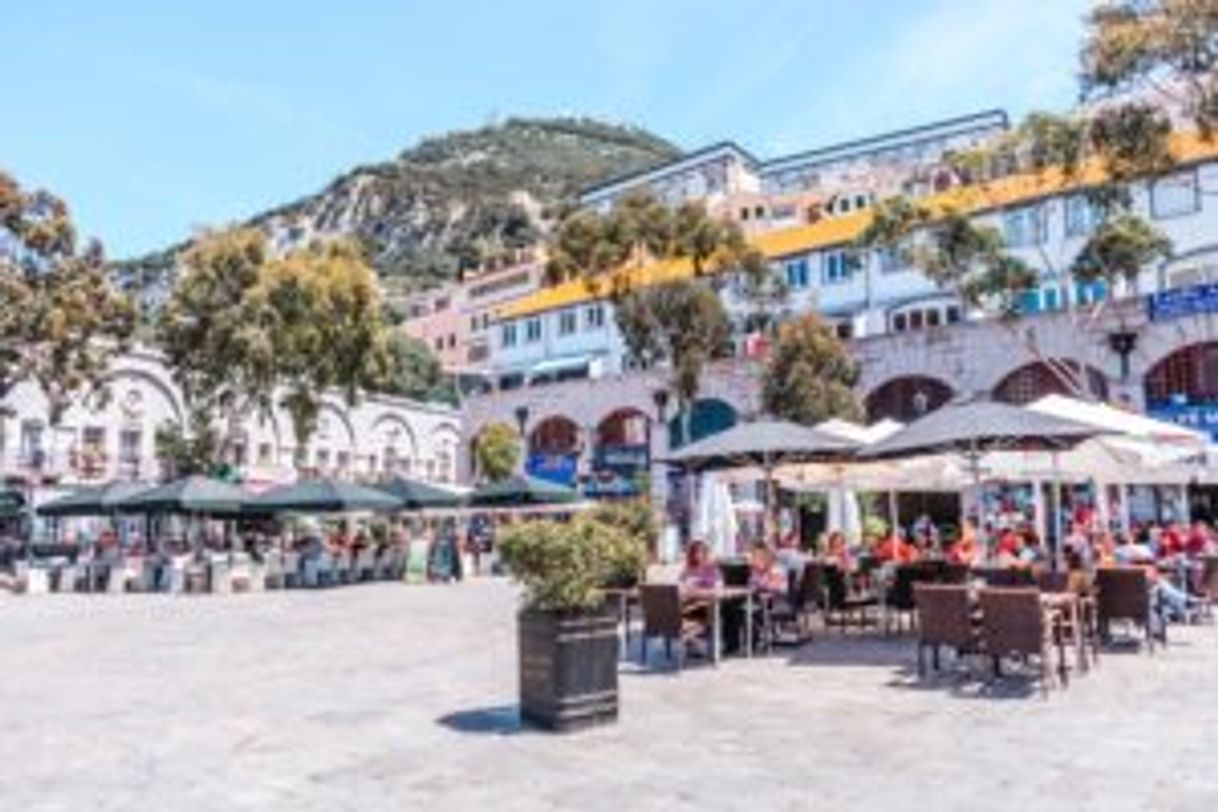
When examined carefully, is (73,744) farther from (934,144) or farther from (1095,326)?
(934,144)

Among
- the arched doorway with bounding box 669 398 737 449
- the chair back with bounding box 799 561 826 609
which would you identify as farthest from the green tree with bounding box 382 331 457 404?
the chair back with bounding box 799 561 826 609

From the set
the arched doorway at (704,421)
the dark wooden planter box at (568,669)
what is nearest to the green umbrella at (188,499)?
the arched doorway at (704,421)

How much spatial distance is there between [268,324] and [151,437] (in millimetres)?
17815

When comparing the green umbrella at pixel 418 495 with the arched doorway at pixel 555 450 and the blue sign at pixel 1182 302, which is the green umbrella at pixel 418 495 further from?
the blue sign at pixel 1182 302

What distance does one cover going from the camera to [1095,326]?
34.2m

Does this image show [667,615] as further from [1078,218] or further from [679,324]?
[1078,218]

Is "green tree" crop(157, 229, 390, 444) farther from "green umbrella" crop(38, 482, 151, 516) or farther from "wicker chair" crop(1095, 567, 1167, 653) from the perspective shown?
"wicker chair" crop(1095, 567, 1167, 653)

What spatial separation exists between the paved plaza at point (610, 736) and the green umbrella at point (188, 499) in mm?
12881

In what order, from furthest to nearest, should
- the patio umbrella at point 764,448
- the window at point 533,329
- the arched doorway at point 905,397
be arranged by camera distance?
the window at point 533,329
the arched doorway at point 905,397
the patio umbrella at point 764,448

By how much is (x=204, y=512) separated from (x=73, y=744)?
794 inches

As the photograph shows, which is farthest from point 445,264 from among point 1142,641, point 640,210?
point 1142,641

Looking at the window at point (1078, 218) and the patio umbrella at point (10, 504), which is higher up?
the window at point (1078, 218)

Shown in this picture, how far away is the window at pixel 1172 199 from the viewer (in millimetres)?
37500

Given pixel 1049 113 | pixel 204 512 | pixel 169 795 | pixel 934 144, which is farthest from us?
pixel 934 144
